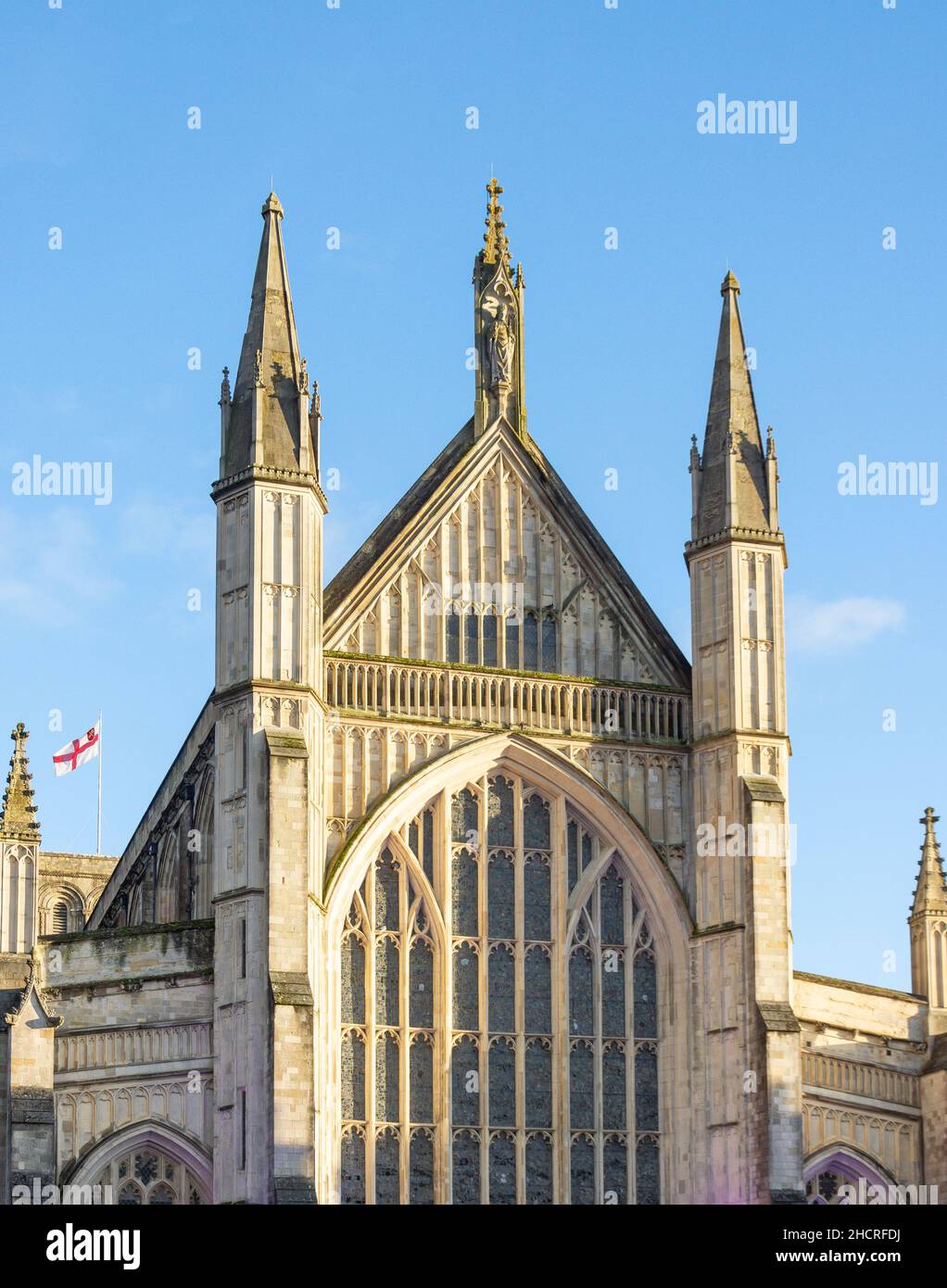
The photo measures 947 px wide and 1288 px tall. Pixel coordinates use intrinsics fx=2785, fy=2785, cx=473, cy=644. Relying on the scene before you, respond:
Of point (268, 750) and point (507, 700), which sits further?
point (507, 700)

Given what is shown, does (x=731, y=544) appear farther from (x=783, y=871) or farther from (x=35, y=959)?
(x=35, y=959)

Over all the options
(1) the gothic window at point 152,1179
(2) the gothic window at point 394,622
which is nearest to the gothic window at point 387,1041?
(1) the gothic window at point 152,1179

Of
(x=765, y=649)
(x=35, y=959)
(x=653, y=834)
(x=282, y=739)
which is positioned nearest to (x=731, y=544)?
(x=765, y=649)

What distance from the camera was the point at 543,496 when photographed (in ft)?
168

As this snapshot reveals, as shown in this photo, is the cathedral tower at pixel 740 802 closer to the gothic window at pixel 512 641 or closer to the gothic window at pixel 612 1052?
the gothic window at pixel 612 1052

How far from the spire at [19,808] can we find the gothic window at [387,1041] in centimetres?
557

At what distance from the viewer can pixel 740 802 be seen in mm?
48938

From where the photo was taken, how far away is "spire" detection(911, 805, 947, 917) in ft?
167

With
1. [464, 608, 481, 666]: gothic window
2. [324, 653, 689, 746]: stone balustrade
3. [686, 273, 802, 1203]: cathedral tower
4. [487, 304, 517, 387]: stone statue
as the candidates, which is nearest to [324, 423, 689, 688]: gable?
[464, 608, 481, 666]: gothic window

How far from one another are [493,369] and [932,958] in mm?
13470

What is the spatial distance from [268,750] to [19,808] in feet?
14.1

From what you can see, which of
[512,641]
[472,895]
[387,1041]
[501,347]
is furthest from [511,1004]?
[501,347]

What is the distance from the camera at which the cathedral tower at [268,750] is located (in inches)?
1730

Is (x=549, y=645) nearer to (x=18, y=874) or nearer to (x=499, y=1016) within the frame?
(x=499, y=1016)
